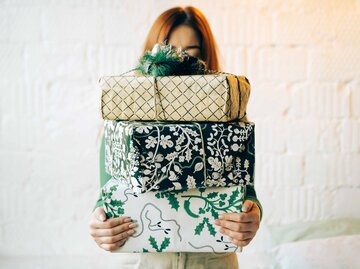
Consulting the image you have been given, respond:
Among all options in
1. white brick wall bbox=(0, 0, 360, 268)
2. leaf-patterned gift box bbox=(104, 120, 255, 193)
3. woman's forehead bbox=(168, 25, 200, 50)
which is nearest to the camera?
leaf-patterned gift box bbox=(104, 120, 255, 193)

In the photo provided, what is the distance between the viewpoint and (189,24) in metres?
0.89

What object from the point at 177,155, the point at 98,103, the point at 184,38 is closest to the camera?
the point at 177,155

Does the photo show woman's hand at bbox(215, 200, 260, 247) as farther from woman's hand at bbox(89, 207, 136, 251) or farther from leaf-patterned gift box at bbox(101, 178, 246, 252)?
woman's hand at bbox(89, 207, 136, 251)

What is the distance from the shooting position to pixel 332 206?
1273mm

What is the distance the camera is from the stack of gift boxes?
23.0 inches

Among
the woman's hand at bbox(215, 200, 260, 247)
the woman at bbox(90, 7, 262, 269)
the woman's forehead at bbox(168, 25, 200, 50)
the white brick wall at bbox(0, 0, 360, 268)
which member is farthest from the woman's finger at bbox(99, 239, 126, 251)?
the white brick wall at bbox(0, 0, 360, 268)

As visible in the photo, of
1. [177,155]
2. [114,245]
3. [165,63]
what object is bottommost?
[114,245]

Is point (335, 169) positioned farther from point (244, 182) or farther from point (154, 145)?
point (154, 145)

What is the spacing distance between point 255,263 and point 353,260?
26 cm

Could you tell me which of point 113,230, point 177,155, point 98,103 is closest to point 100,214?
point 113,230

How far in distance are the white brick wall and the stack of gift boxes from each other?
0.58 m

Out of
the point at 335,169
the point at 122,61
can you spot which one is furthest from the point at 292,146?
the point at 122,61

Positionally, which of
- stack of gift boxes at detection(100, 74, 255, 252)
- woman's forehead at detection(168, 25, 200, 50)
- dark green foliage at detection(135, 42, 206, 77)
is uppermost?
woman's forehead at detection(168, 25, 200, 50)

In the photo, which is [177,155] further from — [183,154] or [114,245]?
[114,245]
